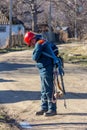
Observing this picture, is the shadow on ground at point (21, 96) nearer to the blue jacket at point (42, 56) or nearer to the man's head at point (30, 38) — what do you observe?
the blue jacket at point (42, 56)

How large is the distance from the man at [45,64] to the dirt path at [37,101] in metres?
0.31

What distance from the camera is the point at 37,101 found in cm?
1316

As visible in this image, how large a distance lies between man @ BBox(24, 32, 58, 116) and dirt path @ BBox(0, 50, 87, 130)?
307 mm

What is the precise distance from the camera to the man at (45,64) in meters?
10.7

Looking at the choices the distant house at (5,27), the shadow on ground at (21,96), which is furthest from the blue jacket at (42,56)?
the distant house at (5,27)

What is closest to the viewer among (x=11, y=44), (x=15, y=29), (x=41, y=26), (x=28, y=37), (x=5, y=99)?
(x=28, y=37)

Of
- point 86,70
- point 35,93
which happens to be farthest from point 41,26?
point 35,93

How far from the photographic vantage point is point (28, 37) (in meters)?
10.6

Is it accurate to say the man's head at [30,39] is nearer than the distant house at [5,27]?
Yes

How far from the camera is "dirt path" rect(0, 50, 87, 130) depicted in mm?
10213

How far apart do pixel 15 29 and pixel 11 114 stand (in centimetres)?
5710

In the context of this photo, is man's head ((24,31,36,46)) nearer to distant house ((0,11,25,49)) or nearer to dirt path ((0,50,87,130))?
dirt path ((0,50,87,130))

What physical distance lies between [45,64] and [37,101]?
2498 mm

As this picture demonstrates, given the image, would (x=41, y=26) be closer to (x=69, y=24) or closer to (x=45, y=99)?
(x=69, y=24)
